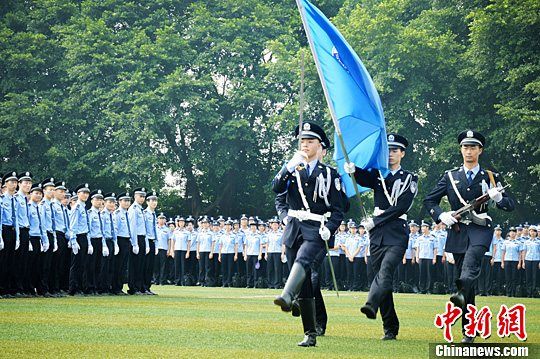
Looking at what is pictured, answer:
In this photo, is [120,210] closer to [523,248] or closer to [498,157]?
[523,248]

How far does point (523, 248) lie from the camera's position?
3294 cm

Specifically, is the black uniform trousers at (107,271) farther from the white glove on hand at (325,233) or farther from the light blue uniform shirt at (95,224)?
the white glove on hand at (325,233)

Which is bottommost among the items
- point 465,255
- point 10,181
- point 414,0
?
point 465,255

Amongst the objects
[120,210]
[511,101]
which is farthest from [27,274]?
[511,101]

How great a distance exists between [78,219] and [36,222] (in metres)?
1.52

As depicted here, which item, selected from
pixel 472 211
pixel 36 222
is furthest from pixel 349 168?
pixel 36 222

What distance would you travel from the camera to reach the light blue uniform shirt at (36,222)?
1942 centimetres

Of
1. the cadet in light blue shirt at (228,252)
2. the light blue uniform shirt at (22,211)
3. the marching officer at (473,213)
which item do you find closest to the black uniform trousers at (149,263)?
the light blue uniform shirt at (22,211)

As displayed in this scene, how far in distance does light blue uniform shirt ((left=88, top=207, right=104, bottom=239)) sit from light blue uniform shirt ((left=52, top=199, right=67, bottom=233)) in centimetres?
105

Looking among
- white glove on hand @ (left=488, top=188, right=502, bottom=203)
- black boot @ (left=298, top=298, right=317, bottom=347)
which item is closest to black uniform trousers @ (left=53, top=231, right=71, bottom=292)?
black boot @ (left=298, top=298, right=317, bottom=347)

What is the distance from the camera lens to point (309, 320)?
11.0 meters

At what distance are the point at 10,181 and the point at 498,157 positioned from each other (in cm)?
2707

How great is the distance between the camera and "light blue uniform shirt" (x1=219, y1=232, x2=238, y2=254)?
35.1 metres

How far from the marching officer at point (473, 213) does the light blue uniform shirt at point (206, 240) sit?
23.1 metres
